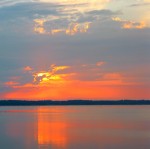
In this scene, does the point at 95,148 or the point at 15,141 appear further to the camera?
the point at 15,141

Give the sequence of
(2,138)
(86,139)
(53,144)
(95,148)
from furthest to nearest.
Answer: (2,138), (86,139), (53,144), (95,148)

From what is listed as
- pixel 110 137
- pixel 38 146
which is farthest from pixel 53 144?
pixel 110 137

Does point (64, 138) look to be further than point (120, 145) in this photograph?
Yes

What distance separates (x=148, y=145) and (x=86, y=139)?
5.03 meters

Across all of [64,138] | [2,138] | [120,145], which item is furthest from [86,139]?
[2,138]

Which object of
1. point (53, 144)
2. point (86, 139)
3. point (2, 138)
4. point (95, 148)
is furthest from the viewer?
point (2, 138)

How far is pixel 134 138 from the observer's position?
30656 mm

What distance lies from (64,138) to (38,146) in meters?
4.80

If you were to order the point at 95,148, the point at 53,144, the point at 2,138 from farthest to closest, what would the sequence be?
the point at 2,138 < the point at 53,144 < the point at 95,148

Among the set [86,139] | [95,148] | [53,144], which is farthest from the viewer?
[86,139]

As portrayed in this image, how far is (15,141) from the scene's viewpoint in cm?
3017

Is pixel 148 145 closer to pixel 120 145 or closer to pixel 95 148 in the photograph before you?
pixel 120 145

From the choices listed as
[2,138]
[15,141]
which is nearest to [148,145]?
[15,141]

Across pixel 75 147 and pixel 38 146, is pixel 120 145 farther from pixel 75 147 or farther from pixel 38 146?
pixel 38 146
